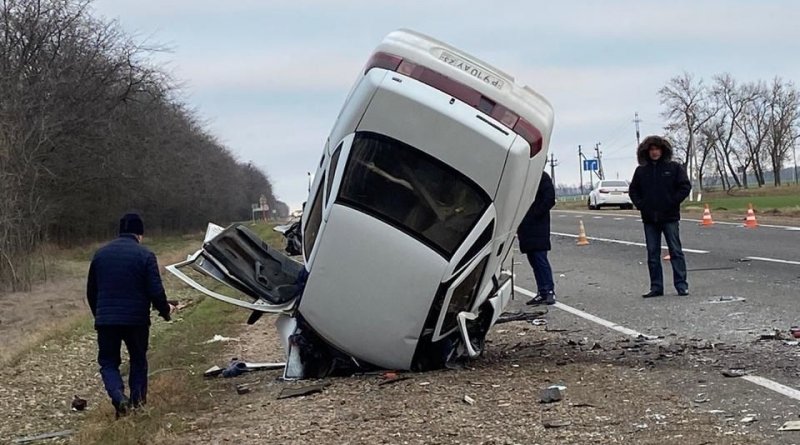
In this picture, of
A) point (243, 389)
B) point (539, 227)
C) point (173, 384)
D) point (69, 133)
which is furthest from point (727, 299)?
point (69, 133)

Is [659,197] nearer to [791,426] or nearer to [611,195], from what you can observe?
[791,426]

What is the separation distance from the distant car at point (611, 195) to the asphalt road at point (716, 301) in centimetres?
1843

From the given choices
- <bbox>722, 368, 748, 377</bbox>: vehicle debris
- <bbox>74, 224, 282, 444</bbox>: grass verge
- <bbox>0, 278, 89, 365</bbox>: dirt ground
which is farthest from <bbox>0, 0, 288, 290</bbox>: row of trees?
<bbox>722, 368, 748, 377</bbox>: vehicle debris

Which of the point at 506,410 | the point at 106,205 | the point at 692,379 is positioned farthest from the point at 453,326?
the point at 106,205

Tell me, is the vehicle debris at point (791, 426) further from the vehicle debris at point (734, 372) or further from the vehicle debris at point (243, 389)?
the vehicle debris at point (243, 389)

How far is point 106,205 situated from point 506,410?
3962 cm

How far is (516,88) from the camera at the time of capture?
6.84 meters

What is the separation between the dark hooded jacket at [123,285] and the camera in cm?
697

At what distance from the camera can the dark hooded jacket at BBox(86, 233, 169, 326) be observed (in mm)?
6973

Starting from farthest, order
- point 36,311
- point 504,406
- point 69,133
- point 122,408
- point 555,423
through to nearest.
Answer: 1. point 69,133
2. point 36,311
3. point 122,408
4. point 504,406
5. point 555,423

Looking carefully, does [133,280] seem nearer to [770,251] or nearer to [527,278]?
[527,278]

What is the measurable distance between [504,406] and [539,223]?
4.97 metres

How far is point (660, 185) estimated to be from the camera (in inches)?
410

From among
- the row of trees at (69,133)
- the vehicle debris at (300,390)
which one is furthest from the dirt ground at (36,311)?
the vehicle debris at (300,390)
